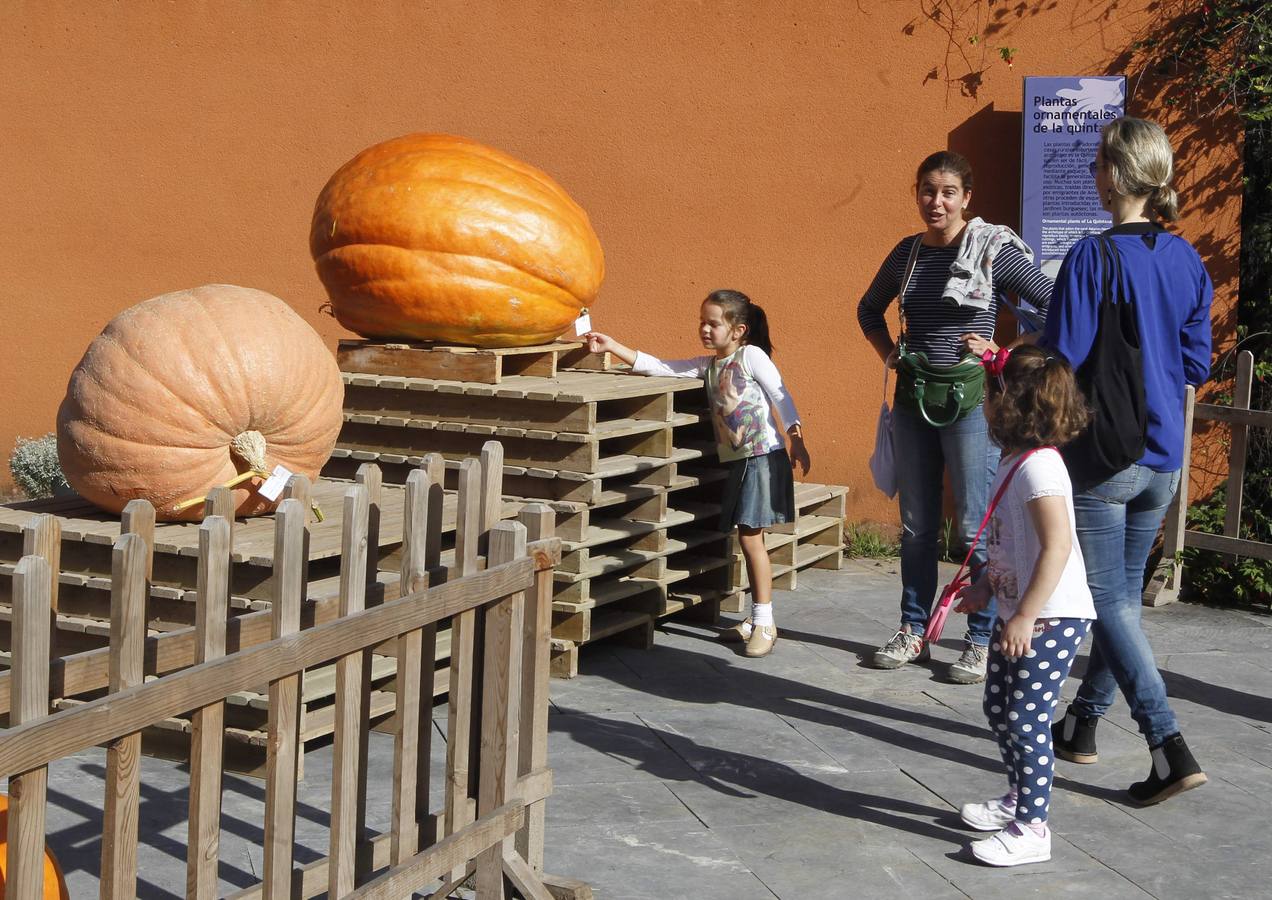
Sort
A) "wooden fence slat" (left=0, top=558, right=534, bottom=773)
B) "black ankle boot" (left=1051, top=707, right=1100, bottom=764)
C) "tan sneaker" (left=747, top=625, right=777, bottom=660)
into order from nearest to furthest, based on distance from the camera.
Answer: "wooden fence slat" (left=0, top=558, right=534, bottom=773), "black ankle boot" (left=1051, top=707, right=1100, bottom=764), "tan sneaker" (left=747, top=625, right=777, bottom=660)

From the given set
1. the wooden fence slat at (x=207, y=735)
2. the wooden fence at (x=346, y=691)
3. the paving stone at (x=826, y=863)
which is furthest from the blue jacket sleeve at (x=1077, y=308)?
the wooden fence slat at (x=207, y=735)

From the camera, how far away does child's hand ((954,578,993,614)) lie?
3994 millimetres

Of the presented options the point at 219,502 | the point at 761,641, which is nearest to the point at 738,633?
the point at 761,641

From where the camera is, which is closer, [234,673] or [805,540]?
[234,673]

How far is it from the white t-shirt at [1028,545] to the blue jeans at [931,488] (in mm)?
1326

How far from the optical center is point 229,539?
101 inches

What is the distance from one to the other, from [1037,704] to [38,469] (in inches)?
231

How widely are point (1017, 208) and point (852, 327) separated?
41.2 inches

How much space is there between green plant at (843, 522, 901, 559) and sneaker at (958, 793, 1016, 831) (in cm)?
359

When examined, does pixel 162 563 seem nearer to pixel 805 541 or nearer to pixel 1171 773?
pixel 1171 773

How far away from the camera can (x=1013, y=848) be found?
375 cm

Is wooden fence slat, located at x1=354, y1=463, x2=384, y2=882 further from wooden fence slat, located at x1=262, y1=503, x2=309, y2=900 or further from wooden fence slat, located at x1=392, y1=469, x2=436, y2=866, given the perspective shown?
wooden fence slat, located at x1=262, y1=503, x2=309, y2=900

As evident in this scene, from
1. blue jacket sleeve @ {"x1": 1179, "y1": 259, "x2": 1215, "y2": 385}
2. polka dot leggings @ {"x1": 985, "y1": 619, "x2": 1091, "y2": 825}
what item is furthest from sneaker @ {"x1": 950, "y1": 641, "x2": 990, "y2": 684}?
polka dot leggings @ {"x1": 985, "y1": 619, "x2": 1091, "y2": 825}

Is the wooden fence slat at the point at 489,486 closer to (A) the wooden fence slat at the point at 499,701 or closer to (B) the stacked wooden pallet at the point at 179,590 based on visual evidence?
(A) the wooden fence slat at the point at 499,701
